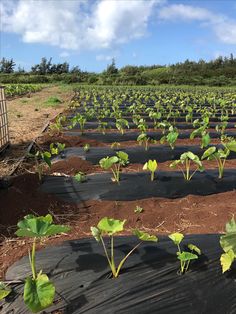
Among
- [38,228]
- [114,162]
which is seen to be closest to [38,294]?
[38,228]

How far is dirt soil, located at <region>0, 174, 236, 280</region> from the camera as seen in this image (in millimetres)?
4016

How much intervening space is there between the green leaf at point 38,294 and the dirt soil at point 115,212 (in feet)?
3.92

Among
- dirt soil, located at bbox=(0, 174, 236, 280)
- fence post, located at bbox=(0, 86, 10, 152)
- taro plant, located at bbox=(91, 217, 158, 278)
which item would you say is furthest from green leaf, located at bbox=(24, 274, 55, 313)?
fence post, located at bbox=(0, 86, 10, 152)

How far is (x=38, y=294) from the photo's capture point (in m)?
2.38

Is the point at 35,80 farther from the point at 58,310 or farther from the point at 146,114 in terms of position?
the point at 58,310

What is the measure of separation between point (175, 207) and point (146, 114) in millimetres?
8595

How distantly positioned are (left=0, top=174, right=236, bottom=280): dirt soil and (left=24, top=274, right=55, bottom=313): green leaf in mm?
1195

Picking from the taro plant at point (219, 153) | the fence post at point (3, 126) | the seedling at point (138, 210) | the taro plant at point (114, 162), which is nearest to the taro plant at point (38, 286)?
the seedling at point (138, 210)

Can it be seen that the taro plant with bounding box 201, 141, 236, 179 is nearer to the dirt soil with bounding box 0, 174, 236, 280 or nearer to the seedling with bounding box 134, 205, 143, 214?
the dirt soil with bounding box 0, 174, 236, 280

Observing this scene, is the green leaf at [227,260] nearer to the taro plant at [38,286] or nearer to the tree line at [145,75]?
the taro plant at [38,286]

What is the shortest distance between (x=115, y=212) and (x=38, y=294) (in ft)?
6.98

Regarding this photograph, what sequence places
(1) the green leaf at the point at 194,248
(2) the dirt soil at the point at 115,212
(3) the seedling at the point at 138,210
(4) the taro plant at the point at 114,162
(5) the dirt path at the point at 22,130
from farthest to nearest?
(5) the dirt path at the point at 22,130 → (4) the taro plant at the point at 114,162 → (3) the seedling at the point at 138,210 → (2) the dirt soil at the point at 115,212 → (1) the green leaf at the point at 194,248

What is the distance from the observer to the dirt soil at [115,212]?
402 centimetres

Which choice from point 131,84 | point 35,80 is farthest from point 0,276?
point 35,80
